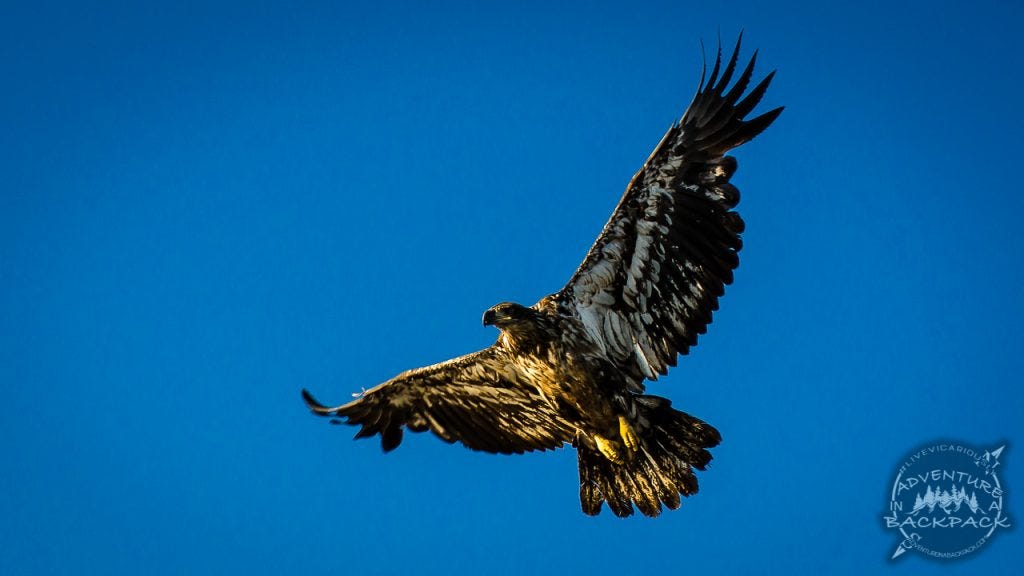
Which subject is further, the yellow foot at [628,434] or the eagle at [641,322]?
the yellow foot at [628,434]

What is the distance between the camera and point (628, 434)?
28.9ft

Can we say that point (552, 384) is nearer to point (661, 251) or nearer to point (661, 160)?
point (661, 251)

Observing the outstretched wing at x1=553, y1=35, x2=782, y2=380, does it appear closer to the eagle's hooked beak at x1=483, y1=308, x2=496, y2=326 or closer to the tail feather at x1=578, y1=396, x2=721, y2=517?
the tail feather at x1=578, y1=396, x2=721, y2=517

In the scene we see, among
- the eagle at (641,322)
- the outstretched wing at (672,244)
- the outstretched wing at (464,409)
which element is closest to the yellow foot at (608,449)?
the eagle at (641,322)

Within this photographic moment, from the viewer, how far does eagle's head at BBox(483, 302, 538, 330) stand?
8.54 m

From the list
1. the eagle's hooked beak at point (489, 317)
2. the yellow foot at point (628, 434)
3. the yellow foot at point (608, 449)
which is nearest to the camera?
the eagle's hooked beak at point (489, 317)

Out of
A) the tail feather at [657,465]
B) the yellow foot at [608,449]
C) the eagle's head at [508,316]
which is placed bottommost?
the tail feather at [657,465]

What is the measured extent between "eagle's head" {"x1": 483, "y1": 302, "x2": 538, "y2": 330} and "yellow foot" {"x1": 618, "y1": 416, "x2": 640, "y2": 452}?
1.23 m

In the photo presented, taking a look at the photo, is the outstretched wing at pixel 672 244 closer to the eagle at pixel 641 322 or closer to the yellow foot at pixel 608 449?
the eagle at pixel 641 322

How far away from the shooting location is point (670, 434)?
877cm

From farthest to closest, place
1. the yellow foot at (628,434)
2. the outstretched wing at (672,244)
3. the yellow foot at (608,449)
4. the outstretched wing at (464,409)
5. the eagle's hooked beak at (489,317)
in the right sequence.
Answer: the outstretched wing at (464,409) → the yellow foot at (608,449) → the yellow foot at (628,434) → the eagle's hooked beak at (489,317) → the outstretched wing at (672,244)

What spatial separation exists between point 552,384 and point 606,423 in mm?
604

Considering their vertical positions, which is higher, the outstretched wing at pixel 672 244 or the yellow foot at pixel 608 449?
the outstretched wing at pixel 672 244

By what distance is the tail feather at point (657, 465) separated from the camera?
28.5 ft
